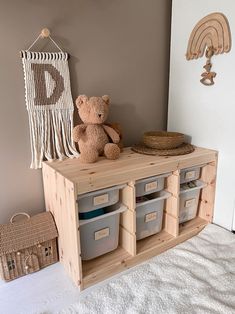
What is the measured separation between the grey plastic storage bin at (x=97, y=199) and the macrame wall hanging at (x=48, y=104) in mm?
365

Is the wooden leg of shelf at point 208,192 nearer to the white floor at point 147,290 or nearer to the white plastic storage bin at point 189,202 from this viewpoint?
the white plastic storage bin at point 189,202

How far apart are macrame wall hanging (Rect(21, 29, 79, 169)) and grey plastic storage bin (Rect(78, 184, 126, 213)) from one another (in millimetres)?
365

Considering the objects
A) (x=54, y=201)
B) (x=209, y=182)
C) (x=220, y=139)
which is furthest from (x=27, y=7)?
(x=209, y=182)

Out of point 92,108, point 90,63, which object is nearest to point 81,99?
point 92,108

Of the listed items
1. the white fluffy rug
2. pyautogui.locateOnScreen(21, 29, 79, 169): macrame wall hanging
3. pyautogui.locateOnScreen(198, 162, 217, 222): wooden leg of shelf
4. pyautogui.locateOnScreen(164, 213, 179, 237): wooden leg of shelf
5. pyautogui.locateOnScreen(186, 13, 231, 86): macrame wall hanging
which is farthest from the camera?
pyautogui.locateOnScreen(198, 162, 217, 222): wooden leg of shelf

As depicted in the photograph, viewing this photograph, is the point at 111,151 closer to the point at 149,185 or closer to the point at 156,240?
the point at 149,185

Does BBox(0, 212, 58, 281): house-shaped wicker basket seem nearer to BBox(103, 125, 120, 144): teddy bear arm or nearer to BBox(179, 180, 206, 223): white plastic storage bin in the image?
BBox(103, 125, 120, 144): teddy bear arm

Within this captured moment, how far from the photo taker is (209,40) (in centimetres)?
158

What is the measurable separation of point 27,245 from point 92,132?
685 millimetres

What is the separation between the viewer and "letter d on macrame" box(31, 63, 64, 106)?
54.2 inches

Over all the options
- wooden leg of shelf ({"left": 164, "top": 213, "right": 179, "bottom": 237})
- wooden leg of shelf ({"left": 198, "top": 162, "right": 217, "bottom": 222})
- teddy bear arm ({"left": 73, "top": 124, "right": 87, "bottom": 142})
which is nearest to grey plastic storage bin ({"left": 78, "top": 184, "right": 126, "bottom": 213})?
teddy bear arm ({"left": 73, "top": 124, "right": 87, "bottom": 142})

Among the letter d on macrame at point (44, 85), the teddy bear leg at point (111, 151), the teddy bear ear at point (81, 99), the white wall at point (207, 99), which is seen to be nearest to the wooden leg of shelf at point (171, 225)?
the white wall at point (207, 99)

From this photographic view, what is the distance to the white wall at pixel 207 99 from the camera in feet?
5.04

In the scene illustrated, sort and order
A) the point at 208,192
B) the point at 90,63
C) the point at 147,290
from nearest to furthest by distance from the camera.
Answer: the point at 147,290 → the point at 90,63 → the point at 208,192
